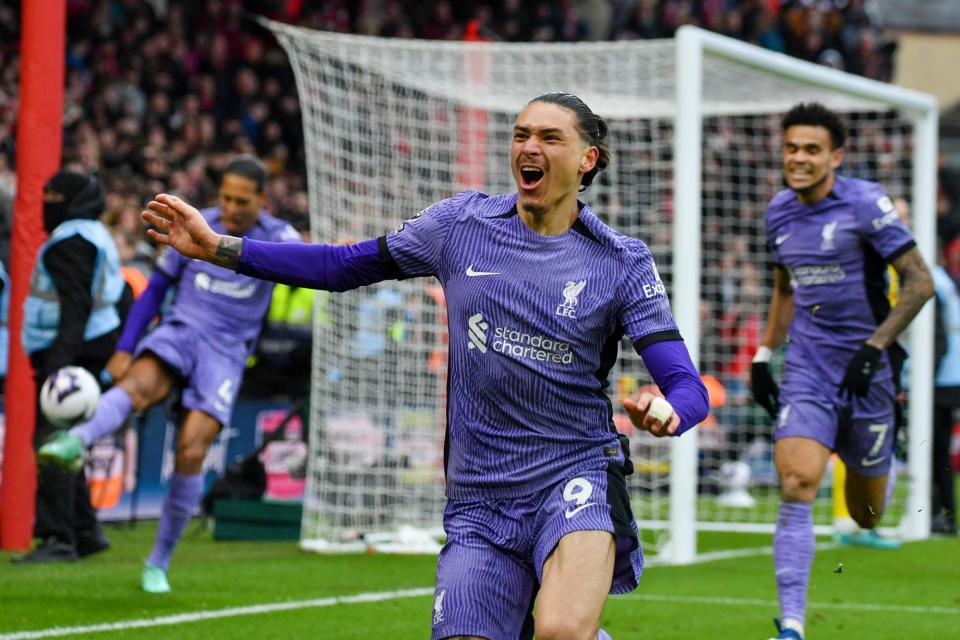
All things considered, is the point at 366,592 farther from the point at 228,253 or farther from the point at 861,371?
the point at 228,253

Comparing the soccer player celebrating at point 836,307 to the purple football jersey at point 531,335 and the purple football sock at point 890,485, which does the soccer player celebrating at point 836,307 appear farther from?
the purple football jersey at point 531,335

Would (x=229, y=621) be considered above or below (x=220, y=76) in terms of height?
below

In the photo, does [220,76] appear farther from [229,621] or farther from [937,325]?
[229,621]

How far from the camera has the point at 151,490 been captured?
1225cm

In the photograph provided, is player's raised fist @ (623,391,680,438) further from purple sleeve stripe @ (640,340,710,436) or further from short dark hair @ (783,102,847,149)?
short dark hair @ (783,102,847,149)

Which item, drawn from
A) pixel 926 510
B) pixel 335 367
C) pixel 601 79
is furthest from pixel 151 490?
pixel 926 510

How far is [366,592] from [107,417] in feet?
5.80

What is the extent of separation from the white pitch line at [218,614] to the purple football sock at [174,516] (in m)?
0.65

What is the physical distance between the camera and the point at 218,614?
7.62m

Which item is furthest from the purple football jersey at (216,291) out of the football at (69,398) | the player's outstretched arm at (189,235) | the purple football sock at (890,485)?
the player's outstretched arm at (189,235)

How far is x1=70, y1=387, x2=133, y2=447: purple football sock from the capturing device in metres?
7.57

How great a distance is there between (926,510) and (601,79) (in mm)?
4221

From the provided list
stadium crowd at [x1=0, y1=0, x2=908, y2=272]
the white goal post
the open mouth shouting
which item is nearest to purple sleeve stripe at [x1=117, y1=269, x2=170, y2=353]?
the white goal post

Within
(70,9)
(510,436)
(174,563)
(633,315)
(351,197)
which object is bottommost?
(174,563)
